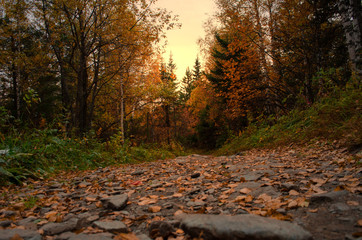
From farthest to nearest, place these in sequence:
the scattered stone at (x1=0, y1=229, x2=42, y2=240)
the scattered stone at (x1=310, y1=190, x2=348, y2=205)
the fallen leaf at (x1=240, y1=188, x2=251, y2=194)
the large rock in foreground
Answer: the fallen leaf at (x1=240, y1=188, x2=251, y2=194)
the scattered stone at (x1=310, y1=190, x2=348, y2=205)
the scattered stone at (x1=0, y1=229, x2=42, y2=240)
the large rock in foreground

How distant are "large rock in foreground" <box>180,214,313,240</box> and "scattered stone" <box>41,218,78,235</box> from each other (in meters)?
1.02

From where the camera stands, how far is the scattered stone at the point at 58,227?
1695mm

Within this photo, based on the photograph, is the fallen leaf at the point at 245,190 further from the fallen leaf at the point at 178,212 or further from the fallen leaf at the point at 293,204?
the fallen leaf at the point at 178,212

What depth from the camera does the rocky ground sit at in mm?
1387

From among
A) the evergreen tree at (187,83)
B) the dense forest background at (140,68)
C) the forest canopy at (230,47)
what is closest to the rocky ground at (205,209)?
the dense forest background at (140,68)

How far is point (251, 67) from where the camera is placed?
34.1 feet

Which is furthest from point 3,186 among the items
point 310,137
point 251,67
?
point 251,67

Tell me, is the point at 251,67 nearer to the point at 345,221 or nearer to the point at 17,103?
the point at 345,221

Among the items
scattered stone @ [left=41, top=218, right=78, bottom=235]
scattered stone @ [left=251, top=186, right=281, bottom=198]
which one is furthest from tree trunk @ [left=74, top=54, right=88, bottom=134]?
scattered stone @ [left=251, top=186, right=281, bottom=198]

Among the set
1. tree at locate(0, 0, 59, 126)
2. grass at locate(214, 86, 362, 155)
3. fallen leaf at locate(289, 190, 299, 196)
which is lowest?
fallen leaf at locate(289, 190, 299, 196)

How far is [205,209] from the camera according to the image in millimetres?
2102

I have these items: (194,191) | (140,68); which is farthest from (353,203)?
(140,68)

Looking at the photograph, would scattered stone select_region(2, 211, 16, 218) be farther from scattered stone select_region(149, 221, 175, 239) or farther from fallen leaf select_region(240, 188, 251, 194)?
fallen leaf select_region(240, 188, 251, 194)

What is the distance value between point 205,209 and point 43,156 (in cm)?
435
